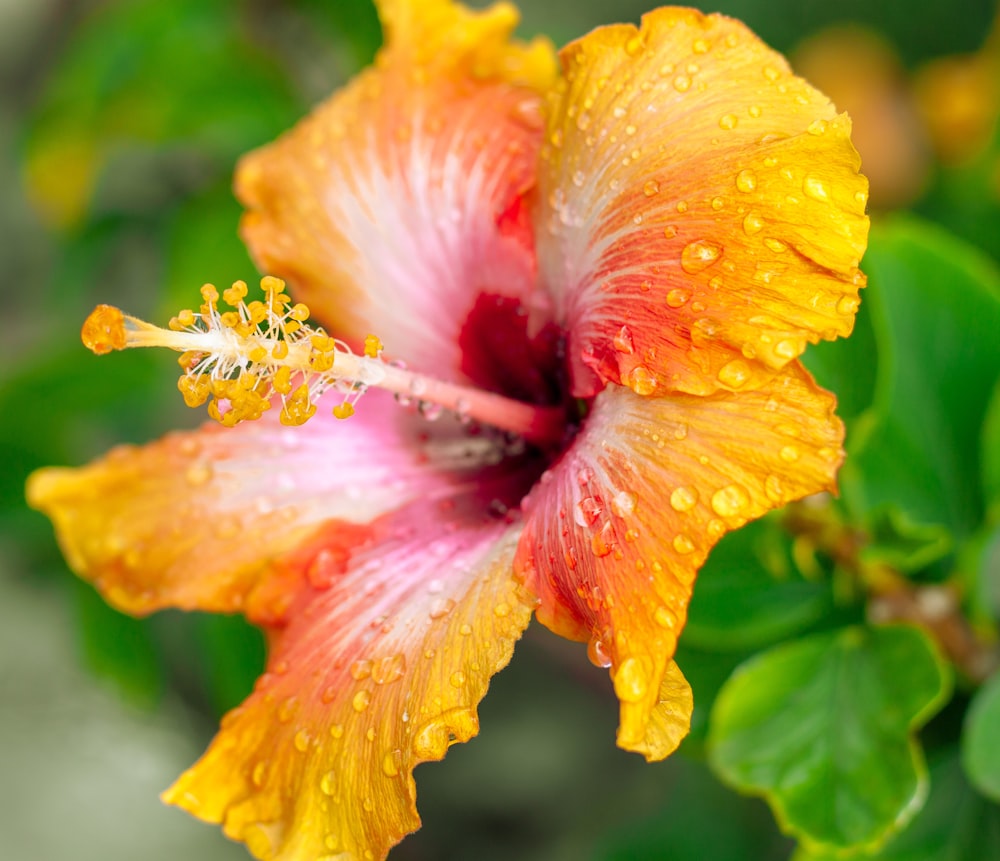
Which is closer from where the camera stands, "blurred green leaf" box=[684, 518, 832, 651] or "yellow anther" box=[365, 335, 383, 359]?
"yellow anther" box=[365, 335, 383, 359]

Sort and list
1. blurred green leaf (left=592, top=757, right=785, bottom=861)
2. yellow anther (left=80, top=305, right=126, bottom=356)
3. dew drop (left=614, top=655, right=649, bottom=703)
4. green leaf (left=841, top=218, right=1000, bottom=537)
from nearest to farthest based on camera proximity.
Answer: dew drop (left=614, top=655, right=649, bottom=703) < yellow anther (left=80, top=305, right=126, bottom=356) < green leaf (left=841, top=218, right=1000, bottom=537) < blurred green leaf (left=592, top=757, right=785, bottom=861)

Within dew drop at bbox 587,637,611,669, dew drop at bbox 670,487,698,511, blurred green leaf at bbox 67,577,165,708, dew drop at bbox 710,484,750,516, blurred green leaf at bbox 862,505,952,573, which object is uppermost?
dew drop at bbox 710,484,750,516

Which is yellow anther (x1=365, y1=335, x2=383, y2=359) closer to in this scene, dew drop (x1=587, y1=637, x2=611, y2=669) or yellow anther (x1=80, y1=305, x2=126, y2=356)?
yellow anther (x1=80, y1=305, x2=126, y2=356)

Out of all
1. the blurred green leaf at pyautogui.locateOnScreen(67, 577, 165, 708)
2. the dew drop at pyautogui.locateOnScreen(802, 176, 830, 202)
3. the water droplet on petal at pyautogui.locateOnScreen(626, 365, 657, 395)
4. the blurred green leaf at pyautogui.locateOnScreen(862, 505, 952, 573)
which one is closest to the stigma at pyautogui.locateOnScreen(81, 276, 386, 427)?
the water droplet on petal at pyautogui.locateOnScreen(626, 365, 657, 395)

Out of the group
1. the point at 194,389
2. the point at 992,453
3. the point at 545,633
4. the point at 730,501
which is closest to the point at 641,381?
Answer: the point at 730,501

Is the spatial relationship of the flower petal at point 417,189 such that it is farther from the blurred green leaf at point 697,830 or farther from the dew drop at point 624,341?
the blurred green leaf at point 697,830

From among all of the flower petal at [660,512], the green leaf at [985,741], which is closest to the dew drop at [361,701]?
the flower petal at [660,512]

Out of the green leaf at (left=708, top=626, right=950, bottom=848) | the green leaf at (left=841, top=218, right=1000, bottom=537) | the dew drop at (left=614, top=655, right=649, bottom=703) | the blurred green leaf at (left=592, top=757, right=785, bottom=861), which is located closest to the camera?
the dew drop at (left=614, top=655, right=649, bottom=703)

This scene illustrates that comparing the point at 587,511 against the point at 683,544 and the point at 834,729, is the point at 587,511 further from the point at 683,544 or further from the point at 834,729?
the point at 834,729
